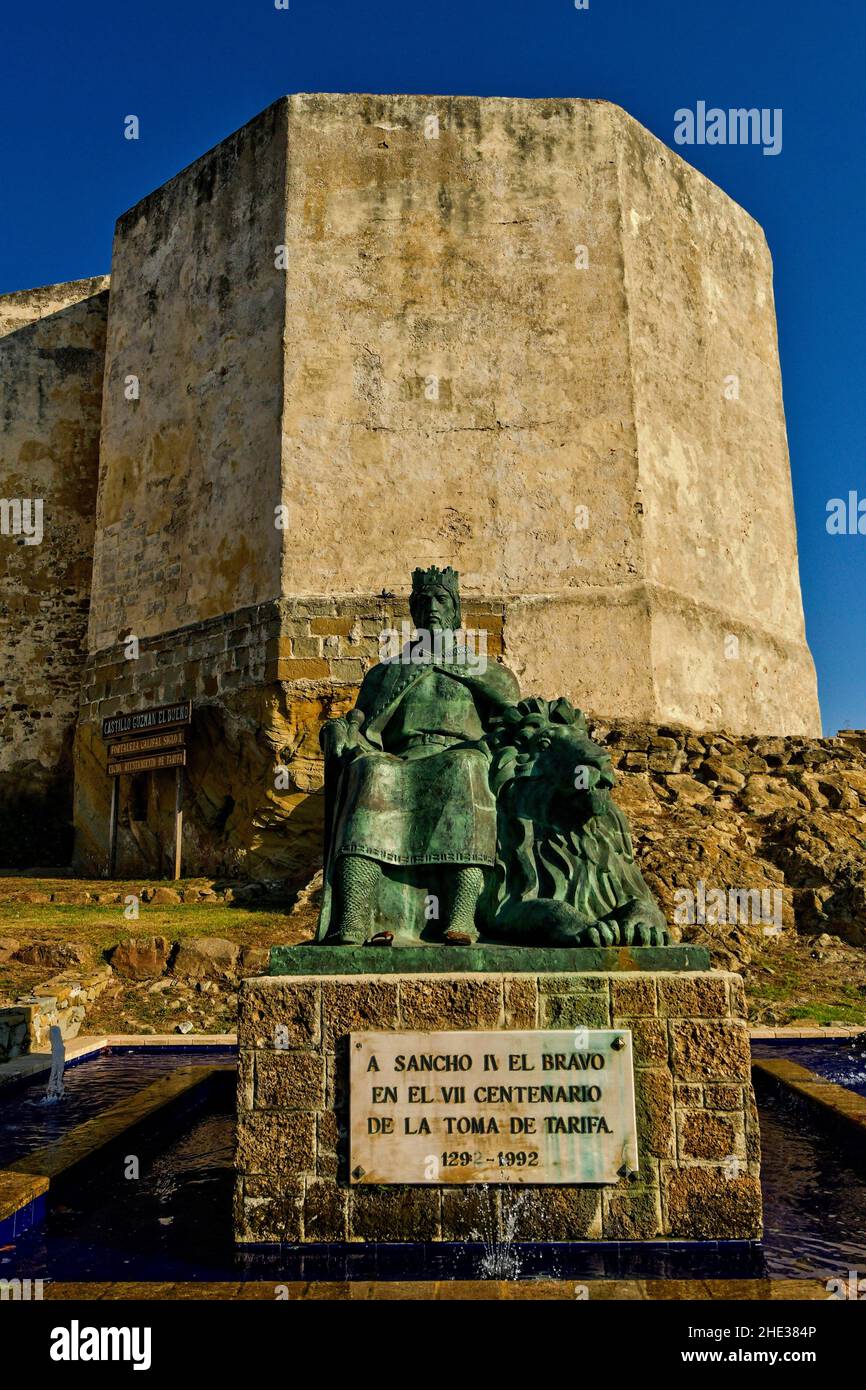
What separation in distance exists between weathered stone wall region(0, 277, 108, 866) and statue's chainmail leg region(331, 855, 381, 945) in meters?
13.1

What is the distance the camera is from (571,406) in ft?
43.9

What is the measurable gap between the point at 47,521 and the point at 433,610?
44.2ft

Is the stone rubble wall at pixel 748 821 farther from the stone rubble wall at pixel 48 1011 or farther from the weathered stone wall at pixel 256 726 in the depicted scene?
the stone rubble wall at pixel 48 1011

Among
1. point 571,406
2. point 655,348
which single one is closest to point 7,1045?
point 571,406

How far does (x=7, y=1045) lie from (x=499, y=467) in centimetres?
846

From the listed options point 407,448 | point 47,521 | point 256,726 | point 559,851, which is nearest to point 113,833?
point 256,726

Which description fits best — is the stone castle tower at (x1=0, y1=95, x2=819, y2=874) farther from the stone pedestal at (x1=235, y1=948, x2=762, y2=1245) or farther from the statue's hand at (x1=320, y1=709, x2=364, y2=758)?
the stone pedestal at (x1=235, y1=948, x2=762, y2=1245)

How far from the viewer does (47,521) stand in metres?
17.6

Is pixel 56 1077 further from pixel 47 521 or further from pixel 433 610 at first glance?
pixel 47 521

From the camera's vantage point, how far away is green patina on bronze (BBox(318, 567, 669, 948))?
4.25 meters

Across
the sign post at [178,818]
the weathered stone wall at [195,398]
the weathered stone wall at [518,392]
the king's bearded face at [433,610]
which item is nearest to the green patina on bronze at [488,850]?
the king's bearded face at [433,610]

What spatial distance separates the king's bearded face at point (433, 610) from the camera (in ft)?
18.4

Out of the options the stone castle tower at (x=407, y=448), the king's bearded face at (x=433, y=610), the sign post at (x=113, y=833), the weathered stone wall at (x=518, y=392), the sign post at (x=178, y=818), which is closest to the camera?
the king's bearded face at (x=433, y=610)

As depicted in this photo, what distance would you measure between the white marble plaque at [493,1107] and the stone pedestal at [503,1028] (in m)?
0.05
